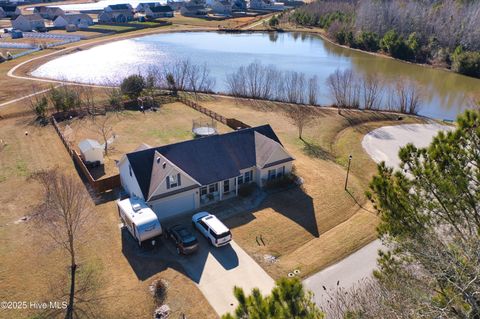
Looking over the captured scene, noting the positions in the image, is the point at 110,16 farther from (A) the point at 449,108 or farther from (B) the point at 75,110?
(A) the point at 449,108

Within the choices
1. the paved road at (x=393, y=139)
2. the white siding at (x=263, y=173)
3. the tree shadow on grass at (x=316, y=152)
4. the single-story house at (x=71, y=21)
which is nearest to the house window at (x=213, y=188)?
the white siding at (x=263, y=173)

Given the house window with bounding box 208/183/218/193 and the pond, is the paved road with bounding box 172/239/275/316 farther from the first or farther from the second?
the pond

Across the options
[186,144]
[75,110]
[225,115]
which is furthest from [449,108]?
[75,110]

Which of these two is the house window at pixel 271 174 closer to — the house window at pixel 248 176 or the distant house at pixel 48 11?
the house window at pixel 248 176

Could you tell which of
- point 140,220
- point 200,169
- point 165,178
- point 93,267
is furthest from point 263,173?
point 93,267

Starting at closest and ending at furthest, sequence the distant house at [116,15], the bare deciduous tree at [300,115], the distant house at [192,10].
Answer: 1. the bare deciduous tree at [300,115]
2. the distant house at [116,15]
3. the distant house at [192,10]
